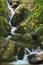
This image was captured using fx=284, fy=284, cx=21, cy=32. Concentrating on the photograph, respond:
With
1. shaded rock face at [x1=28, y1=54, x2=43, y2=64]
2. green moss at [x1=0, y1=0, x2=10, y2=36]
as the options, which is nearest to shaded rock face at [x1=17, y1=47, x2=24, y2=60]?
shaded rock face at [x1=28, y1=54, x2=43, y2=64]

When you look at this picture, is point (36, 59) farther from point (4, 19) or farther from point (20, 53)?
point (4, 19)

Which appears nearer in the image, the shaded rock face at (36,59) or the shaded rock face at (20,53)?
the shaded rock face at (36,59)

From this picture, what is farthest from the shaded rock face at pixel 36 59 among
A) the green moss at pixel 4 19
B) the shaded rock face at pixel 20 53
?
the green moss at pixel 4 19

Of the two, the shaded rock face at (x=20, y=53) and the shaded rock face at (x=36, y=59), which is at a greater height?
the shaded rock face at (x=20, y=53)

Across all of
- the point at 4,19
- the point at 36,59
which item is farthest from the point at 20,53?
the point at 4,19

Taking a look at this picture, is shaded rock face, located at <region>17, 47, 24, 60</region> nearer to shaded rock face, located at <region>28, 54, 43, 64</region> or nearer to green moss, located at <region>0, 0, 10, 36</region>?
shaded rock face, located at <region>28, 54, 43, 64</region>

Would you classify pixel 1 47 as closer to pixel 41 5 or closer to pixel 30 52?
pixel 30 52

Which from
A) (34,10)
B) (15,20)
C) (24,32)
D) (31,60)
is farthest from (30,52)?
(34,10)

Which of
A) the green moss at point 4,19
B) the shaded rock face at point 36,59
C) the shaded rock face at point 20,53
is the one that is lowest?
the shaded rock face at point 36,59

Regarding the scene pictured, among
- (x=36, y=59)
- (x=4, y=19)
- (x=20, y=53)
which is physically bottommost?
(x=36, y=59)

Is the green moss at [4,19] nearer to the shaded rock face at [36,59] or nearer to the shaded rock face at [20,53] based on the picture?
the shaded rock face at [20,53]

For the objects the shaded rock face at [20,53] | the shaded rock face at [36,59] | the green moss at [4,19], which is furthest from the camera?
the green moss at [4,19]
